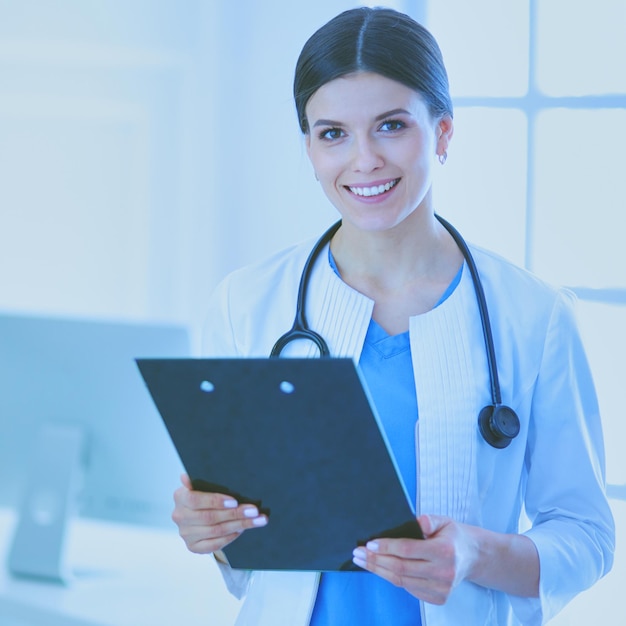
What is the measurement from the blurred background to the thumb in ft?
2.37

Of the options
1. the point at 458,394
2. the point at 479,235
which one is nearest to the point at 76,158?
the point at 479,235

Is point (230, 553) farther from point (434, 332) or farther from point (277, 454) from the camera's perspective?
point (434, 332)

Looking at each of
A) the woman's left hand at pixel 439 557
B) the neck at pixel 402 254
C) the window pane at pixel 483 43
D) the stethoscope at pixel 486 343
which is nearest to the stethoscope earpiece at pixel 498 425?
the stethoscope at pixel 486 343

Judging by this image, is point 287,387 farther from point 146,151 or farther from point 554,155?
point 146,151

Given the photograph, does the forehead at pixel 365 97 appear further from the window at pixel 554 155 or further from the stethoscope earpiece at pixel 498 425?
the window at pixel 554 155

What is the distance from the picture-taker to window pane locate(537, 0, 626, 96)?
67.1 inches

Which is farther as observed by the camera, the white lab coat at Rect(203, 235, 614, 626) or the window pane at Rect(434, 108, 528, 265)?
the window pane at Rect(434, 108, 528, 265)

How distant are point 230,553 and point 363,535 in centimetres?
20

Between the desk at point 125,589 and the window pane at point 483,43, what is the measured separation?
105cm

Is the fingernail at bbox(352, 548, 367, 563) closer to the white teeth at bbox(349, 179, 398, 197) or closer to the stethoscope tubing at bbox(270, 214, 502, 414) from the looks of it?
the stethoscope tubing at bbox(270, 214, 502, 414)

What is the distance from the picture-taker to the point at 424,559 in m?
1.04

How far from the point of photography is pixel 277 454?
1016mm

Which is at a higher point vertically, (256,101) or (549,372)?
(256,101)

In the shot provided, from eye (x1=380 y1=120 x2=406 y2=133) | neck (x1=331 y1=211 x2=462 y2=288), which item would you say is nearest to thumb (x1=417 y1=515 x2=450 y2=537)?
neck (x1=331 y1=211 x2=462 y2=288)
